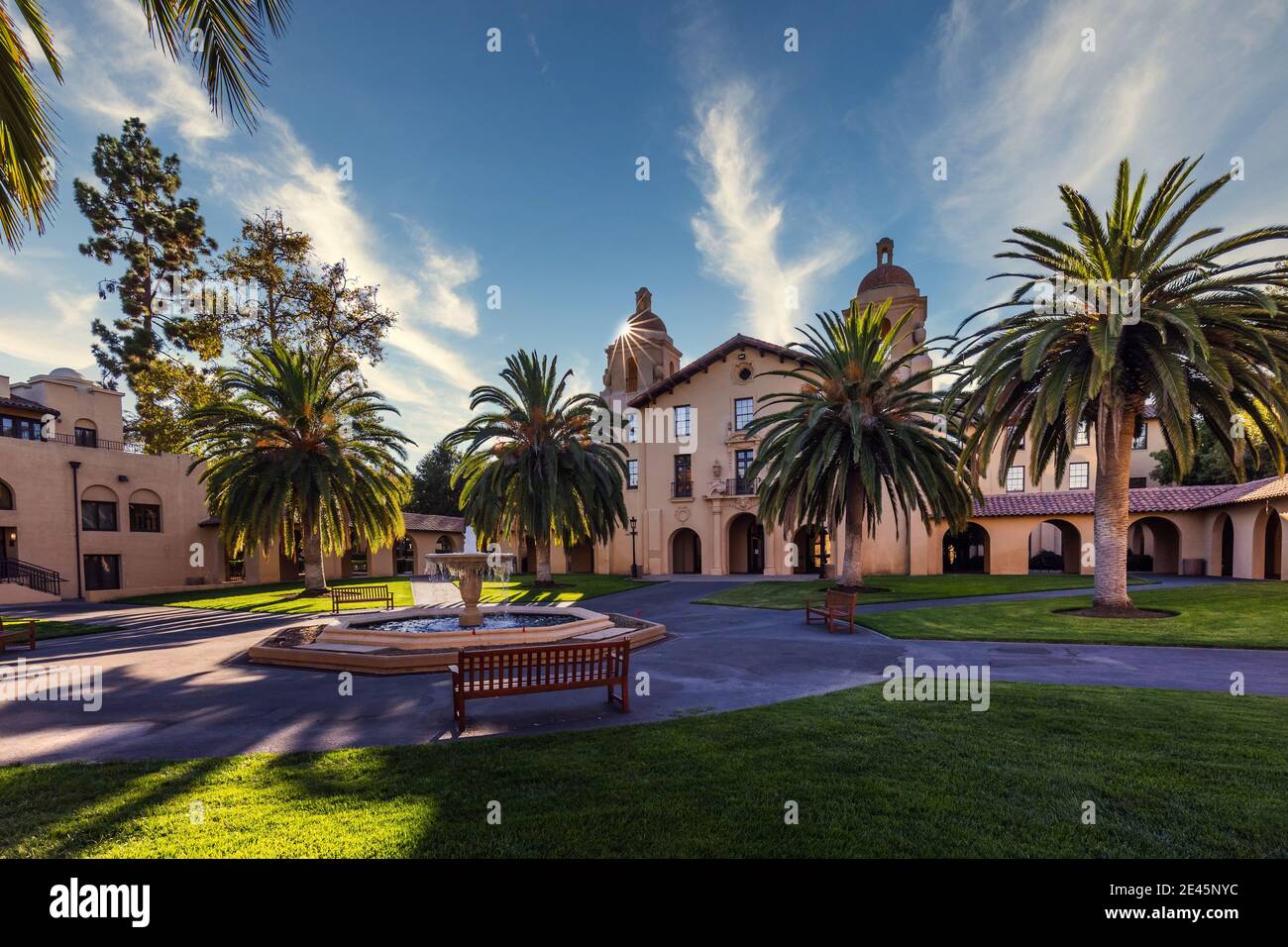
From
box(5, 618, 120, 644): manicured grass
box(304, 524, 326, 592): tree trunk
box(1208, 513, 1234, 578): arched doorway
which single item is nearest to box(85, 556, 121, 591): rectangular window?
box(304, 524, 326, 592): tree trunk

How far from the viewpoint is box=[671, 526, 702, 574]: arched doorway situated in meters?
39.0

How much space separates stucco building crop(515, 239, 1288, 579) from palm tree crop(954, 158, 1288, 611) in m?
13.9

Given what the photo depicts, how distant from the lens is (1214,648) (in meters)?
11.1

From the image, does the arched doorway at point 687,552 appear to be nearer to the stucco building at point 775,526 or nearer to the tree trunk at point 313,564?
the stucco building at point 775,526

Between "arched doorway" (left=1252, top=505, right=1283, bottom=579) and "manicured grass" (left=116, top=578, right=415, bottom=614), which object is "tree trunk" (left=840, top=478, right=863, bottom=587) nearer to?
"arched doorway" (left=1252, top=505, right=1283, bottom=579)

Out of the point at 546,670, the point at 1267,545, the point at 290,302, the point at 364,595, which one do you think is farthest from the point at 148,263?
the point at 1267,545

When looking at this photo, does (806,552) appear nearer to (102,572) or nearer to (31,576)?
(102,572)

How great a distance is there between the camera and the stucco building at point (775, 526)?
28.9m

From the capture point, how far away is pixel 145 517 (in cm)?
3098

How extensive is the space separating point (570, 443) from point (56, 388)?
92.5 feet

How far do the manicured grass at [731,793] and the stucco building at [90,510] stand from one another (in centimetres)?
2350

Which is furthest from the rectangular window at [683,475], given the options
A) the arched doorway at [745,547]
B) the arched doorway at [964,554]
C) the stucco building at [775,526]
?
the arched doorway at [964,554]
